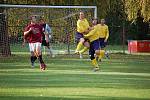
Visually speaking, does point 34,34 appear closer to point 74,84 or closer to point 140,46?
point 74,84

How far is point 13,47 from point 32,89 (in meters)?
21.6

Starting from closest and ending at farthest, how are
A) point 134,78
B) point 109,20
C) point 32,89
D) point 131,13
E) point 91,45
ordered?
point 32,89 < point 134,78 < point 91,45 < point 131,13 < point 109,20

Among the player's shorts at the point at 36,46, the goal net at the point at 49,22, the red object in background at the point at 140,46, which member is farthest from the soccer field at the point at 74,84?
the red object in background at the point at 140,46

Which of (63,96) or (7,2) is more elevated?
(7,2)

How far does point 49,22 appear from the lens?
36.3 m

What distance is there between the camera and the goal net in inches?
1357

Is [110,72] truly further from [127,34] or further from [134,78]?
[127,34]

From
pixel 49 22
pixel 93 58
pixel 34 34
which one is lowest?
pixel 93 58

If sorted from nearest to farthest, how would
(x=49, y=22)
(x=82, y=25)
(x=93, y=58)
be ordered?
1. (x=93, y=58)
2. (x=82, y=25)
3. (x=49, y=22)

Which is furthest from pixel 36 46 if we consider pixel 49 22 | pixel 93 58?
pixel 49 22

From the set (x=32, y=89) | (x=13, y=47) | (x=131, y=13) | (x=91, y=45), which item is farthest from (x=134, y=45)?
(x=32, y=89)

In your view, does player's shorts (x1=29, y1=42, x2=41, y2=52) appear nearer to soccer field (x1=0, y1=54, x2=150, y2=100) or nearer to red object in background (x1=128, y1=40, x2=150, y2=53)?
soccer field (x1=0, y1=54, x2=150, y2=100)

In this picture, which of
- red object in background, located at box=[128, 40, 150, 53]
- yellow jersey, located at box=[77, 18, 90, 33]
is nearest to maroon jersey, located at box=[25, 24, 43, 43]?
yellow jersey, located at box=[77, 18, 90, 33]

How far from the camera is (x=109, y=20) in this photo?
5859 cm
